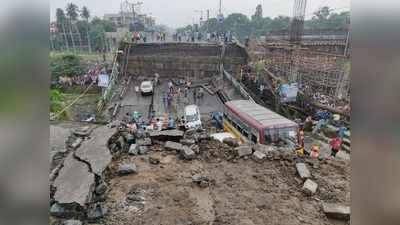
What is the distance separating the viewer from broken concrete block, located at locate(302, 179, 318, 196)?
4789 mm

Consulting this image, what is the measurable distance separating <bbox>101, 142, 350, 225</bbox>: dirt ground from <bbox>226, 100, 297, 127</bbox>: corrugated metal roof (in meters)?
4.48

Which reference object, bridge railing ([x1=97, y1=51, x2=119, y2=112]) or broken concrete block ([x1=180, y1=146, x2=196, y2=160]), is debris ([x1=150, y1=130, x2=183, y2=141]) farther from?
bridge railing ([x1=97, y1=51, x2=119, y2=112])

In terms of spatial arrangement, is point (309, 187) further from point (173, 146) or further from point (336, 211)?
point (173, 146)

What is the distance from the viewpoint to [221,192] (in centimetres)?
492

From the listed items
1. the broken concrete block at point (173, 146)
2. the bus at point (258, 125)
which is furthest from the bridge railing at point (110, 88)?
the broken concrete block at point (173, 146)

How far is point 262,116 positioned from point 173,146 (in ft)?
19.4

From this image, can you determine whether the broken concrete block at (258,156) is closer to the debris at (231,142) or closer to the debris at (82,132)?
the debris at (231,142)

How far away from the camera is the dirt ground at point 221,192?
420 cm

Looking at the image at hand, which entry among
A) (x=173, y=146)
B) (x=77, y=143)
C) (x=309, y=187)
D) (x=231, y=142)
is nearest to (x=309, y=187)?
(x=309, y=187)

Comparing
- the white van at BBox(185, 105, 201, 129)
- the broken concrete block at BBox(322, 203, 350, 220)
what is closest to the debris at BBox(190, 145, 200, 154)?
the broken concrete block at BBox(322, 203, 350, 220)
